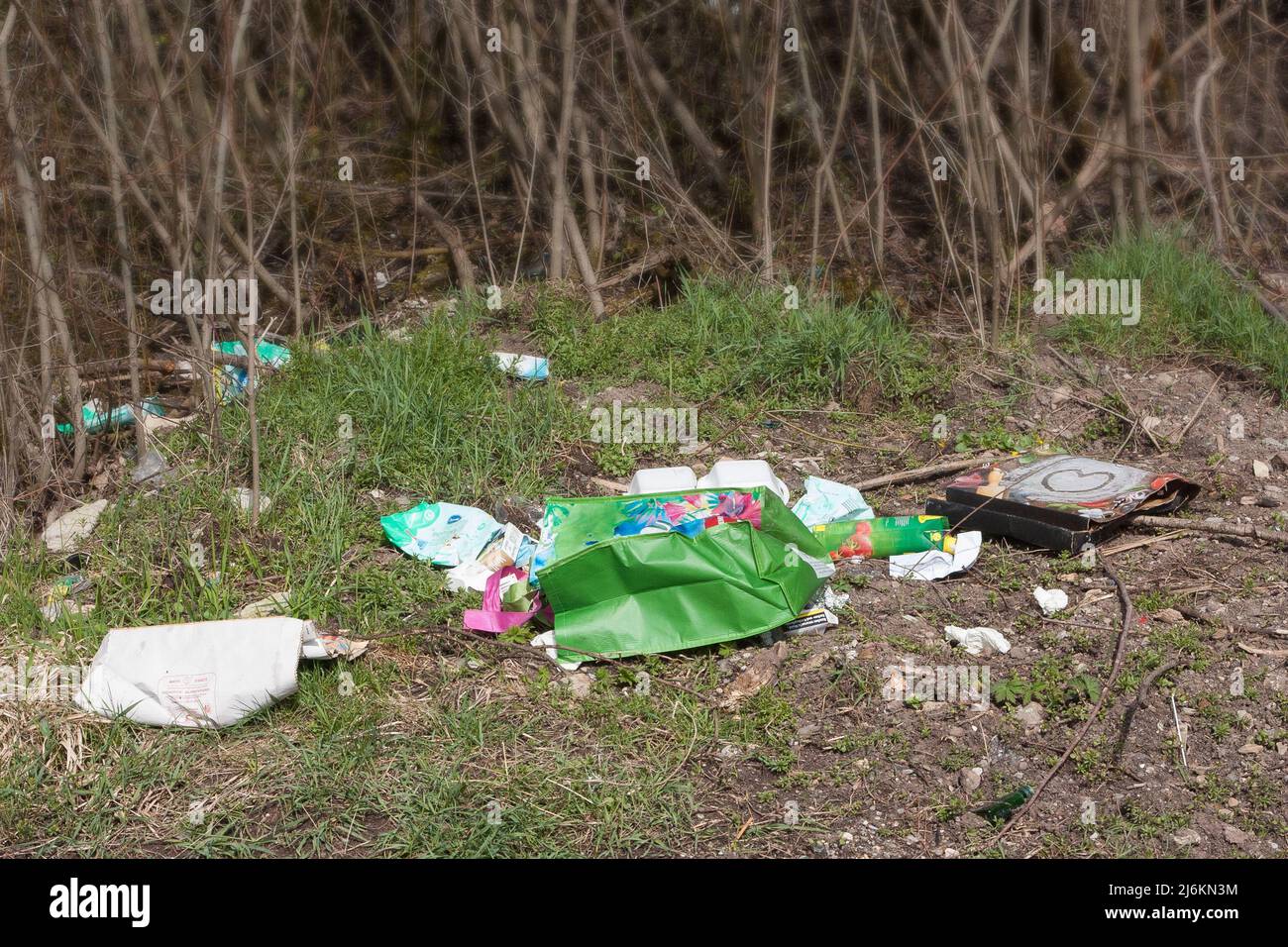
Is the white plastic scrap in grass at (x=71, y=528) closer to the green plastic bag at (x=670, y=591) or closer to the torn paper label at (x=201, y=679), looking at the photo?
the torn paper label at (x=201, y=679)

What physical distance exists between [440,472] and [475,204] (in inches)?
103

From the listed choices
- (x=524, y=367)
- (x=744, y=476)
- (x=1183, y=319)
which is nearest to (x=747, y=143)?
(x=524, y=367)

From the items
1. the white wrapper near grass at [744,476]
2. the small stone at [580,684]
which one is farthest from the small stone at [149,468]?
the white wrapper near grass at [744,476]

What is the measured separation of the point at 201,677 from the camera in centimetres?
319

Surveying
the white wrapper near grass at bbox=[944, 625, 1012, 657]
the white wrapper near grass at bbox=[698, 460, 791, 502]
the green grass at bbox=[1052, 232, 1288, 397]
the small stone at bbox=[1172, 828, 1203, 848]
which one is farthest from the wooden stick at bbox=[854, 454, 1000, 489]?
the small stone at bbox=[1172, 828, 1203, 848]

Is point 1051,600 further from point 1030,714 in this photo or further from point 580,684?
point 580,684

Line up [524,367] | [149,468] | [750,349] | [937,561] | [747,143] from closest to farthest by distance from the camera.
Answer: [937,561]
[149,468]
[524,367]
[750,349]
[747,143]

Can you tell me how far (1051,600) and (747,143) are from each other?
346cm

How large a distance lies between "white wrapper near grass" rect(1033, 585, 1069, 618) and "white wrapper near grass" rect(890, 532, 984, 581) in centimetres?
26

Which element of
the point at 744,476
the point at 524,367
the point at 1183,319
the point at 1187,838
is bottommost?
the point at 1187,838

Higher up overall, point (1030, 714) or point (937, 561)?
point (937, 561)

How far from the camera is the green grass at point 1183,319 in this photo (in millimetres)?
5348

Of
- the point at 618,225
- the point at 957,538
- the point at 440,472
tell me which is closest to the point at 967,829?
the point at 957,538

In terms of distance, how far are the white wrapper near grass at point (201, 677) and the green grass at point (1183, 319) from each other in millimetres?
4018
